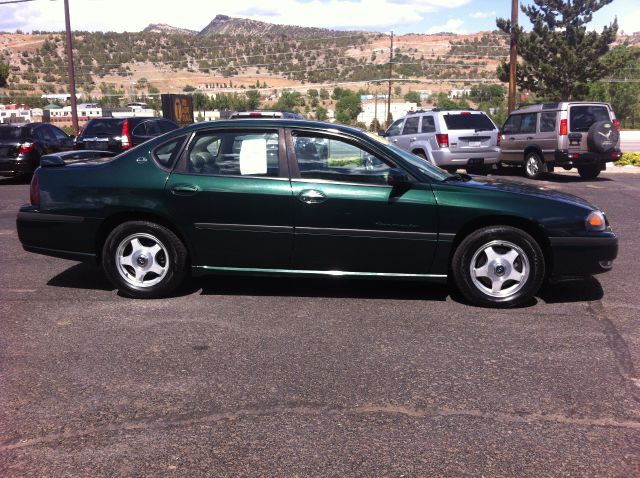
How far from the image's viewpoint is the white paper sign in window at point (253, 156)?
5340 mm

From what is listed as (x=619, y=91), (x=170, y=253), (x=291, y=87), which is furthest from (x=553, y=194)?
(x=291, y=87)

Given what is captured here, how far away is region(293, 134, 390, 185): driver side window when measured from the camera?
17.2ft

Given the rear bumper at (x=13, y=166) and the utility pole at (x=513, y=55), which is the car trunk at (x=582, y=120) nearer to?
the utility pole at (x=513, y=55)

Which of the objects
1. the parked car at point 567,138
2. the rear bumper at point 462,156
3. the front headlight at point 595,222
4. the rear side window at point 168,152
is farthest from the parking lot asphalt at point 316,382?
the parked car at point 567,138

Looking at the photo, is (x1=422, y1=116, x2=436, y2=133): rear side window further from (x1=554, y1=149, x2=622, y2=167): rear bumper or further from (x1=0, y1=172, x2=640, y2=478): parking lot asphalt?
(x1=0, y1=172, x2=640, y2=478): parking lot asphalt

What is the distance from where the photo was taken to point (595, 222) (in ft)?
17.1

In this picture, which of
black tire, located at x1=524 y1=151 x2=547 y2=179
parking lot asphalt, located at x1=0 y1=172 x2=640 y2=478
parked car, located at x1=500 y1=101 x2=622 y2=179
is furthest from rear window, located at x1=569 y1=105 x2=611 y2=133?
parking lot asphalt, located at x1=0 y1=172 x2=640 y2=478

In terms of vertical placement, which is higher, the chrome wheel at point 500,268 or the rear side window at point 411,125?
→ the rear side window at point 411,125

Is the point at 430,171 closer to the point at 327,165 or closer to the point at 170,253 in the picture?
the point at 327,165

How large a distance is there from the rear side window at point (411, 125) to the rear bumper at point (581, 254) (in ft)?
34.6

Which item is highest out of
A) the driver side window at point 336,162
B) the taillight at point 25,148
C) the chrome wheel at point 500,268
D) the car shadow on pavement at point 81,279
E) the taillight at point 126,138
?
the taillight at point 126,138

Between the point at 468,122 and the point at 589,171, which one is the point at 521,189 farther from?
the point at 589,171

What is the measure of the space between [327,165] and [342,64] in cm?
10333

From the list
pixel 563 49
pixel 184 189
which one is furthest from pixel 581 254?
pixel 563 49
